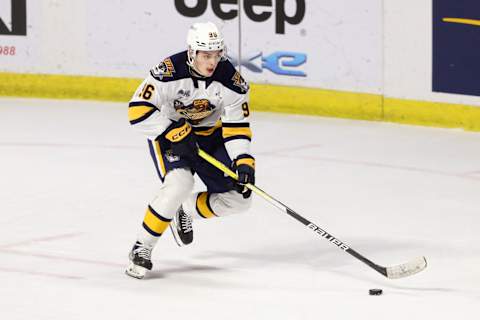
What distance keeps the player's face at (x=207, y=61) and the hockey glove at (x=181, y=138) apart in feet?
0.82

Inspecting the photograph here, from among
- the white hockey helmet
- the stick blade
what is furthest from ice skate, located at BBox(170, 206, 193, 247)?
the stick blade

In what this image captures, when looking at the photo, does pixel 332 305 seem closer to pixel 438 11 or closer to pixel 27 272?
pixel 27 272

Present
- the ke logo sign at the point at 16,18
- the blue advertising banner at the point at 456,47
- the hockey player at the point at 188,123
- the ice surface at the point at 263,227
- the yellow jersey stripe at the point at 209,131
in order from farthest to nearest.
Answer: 1. the ke logo sign at the point at 16,18
2. the blue advertising banner at the point at 456,47
3. the yellow jersey stripe at the point at 209,131
4. the hockey player at the point at 188,123
5. the ice surface at the point at 263,227

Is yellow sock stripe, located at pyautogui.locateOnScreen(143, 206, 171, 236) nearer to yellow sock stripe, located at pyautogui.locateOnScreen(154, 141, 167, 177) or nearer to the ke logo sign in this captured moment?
yellow sock stripe, located at pyautogui.locateOnScreen(154, 141, 167, 177)

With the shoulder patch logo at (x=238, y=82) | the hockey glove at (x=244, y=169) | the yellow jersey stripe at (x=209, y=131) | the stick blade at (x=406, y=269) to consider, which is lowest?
the stick blade at (x=406, y=269)

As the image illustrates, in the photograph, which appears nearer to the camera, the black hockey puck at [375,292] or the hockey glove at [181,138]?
the black hockey puck at [375,292]

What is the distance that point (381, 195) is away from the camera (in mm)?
7441

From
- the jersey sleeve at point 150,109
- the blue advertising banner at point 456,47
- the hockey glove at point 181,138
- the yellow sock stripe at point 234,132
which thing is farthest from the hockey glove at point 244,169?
the blue advertising banner at point 456,47

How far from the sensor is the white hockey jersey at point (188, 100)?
5.70 meters

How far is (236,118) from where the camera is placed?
19.1 feet

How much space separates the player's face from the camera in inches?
219

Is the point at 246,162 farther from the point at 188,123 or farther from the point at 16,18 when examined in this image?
the point at 16,18

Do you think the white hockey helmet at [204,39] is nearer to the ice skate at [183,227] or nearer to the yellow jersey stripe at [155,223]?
the yellow jersey stripe at [155,223]

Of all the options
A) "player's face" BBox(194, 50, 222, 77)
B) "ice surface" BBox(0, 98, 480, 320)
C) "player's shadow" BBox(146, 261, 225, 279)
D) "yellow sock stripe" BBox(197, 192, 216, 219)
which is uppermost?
"player's face" BBox(194, 50, 222, 77)
